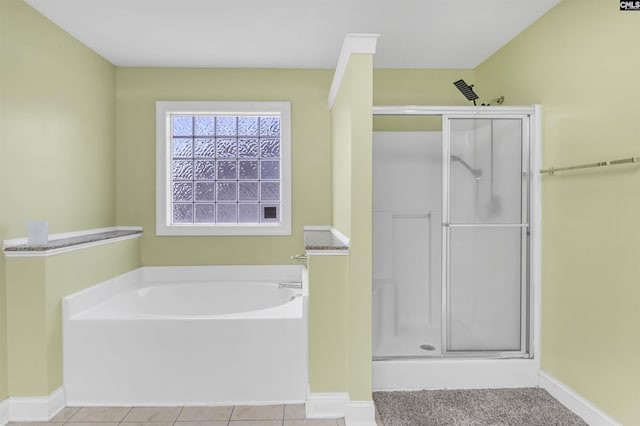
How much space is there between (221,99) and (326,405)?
8.57 feet

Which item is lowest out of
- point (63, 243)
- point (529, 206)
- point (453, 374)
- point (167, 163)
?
point (453, 374)

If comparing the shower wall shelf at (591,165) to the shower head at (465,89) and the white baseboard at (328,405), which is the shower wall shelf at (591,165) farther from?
the white baseboard at (328,405)

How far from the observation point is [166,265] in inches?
137

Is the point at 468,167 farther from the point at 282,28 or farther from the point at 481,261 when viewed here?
the point at 282,28

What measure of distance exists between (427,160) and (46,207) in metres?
2.82

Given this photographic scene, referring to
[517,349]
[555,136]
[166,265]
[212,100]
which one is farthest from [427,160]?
[166,265]

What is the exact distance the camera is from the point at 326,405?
2234mm

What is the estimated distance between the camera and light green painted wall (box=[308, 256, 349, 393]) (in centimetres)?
224

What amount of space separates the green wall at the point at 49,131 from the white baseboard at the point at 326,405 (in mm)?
1567

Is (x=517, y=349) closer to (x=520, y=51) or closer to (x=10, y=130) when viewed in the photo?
(x=520, y=51)

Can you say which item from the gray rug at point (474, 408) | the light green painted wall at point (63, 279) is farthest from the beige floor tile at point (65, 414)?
the gray rug at point (474, 408)

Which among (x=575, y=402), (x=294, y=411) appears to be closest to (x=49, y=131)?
(x=294, y=411)

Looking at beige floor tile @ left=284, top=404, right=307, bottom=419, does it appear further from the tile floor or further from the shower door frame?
the shower door frame

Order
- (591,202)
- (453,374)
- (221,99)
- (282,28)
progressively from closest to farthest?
(591,202) < (453,374) < (282,28) < (221,99)
